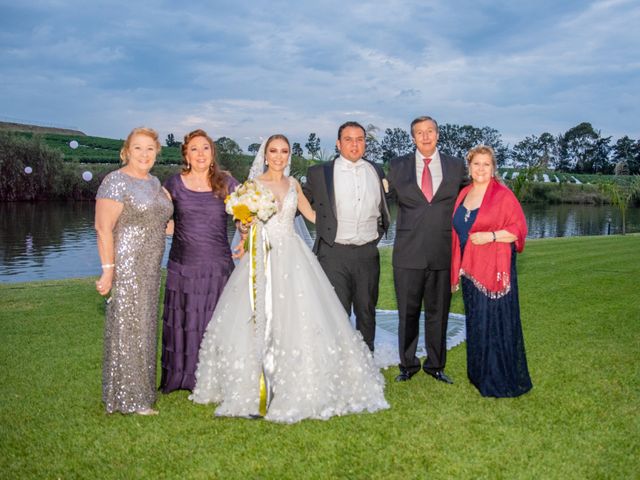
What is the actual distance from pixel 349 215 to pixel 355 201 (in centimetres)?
15

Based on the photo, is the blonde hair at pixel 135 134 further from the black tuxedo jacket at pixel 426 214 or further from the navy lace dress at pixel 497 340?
the navy lace dress at pixel 497 340

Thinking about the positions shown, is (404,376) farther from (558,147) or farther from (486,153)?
(558,147)

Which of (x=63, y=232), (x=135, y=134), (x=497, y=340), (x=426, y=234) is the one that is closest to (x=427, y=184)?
(x=426, y=234)

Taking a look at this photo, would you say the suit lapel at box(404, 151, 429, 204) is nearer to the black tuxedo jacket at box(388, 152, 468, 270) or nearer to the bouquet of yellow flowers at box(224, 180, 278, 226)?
the black tuxedo jacket at box(388, 152, 468, 270)

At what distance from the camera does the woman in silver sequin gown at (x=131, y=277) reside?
4.96m

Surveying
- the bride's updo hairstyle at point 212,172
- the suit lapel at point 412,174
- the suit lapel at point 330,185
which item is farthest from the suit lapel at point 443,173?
the bride's updo hairstyle at point 212,172

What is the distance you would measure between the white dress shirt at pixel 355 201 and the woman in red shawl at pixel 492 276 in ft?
2.80

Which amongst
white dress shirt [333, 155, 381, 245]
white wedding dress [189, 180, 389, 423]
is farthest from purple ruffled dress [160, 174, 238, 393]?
white dress shirt [333, 155, 381, 245]

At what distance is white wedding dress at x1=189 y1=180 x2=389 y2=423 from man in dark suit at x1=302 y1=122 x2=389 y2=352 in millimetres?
477

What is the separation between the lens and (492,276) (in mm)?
5387

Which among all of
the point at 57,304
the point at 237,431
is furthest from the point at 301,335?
the point at 57,304

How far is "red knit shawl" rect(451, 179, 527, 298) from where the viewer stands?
5324 mm

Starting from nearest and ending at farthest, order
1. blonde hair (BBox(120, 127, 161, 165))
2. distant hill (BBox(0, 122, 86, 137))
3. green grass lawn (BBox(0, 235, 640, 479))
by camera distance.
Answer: green grass lawn (BBox(0, 235, 640, 479)), blonde hair (BBox(120, 127, 161, 165)), distant hill (BBox(0, 122, 86, 137))

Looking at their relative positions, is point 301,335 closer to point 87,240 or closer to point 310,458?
point 310,458
